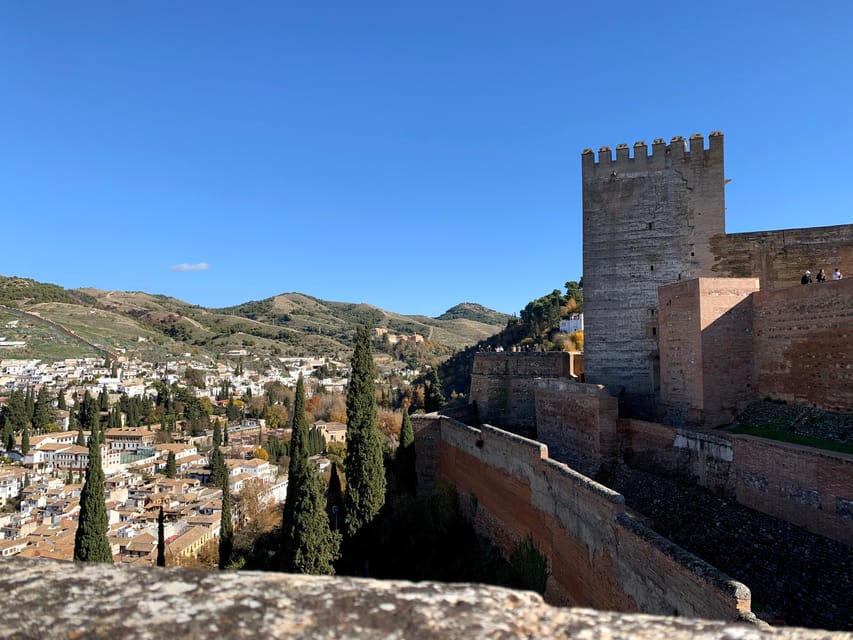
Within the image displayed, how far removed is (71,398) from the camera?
78.7 meters

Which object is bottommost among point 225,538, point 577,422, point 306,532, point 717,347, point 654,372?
point 225,538

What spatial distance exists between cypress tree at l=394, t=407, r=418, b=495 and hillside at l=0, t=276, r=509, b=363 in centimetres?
9304

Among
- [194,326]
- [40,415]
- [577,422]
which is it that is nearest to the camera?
[577,422]

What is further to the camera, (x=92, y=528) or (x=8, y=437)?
(x=8, y=437)

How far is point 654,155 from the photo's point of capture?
52.2ft

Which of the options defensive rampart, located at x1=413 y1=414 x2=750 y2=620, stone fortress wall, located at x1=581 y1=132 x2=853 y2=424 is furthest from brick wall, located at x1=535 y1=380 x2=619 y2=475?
defensive rampart, located at x1=413 y1=414 x2=750 y2=620

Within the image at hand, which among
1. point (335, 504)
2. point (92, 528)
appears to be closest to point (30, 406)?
point (92, 528)

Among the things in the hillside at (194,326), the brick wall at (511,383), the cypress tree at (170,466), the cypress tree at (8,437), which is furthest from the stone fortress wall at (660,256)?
the hillside at (194,326)

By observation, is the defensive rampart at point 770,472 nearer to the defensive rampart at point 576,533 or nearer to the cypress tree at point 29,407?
the defensive rampart at point 576,533

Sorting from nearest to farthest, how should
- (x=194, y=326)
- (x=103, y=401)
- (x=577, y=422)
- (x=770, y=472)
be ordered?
1. (x=770, y=472)
2. (x=577, y=422)
3. (x=103, y=401)
4. (x=194, y=326)

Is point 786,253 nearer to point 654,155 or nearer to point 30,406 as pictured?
point 654,155

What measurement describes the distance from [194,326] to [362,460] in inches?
5389

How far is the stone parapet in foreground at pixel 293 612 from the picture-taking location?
1.40m

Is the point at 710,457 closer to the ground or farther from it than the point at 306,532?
farther from it
